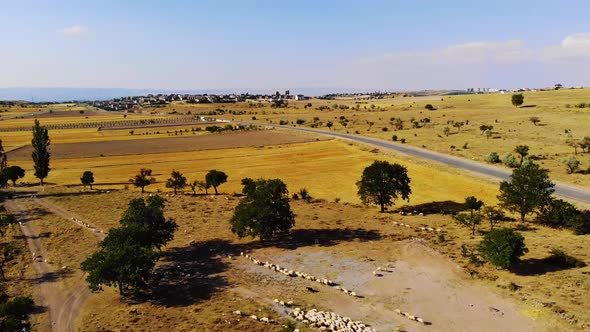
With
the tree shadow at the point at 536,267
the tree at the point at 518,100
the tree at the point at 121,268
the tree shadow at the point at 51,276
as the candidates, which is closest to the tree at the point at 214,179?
the tree shadow at the point at 51,276

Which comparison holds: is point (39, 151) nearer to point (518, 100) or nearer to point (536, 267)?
point (536, 267)

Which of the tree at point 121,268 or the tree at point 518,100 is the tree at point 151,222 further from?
the tree at point 518,100

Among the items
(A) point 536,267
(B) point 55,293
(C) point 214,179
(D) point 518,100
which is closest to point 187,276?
(B) point 55,293

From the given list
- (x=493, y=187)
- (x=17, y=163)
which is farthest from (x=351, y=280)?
(x=17, y=163)

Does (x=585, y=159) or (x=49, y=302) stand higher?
(x=585, y=159)

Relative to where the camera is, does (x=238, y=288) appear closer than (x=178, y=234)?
Yes

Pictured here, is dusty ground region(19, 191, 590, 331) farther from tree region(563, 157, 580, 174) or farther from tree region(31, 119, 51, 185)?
tree region(31, 119, 51, 185)

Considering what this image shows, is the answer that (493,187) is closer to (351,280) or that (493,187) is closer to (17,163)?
(351,280)
